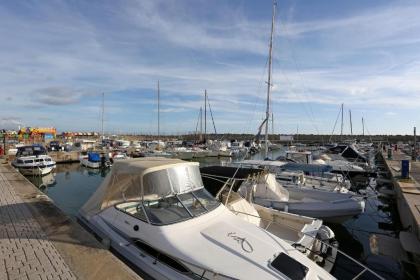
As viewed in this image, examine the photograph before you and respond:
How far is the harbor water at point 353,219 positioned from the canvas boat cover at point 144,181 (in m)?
5.76

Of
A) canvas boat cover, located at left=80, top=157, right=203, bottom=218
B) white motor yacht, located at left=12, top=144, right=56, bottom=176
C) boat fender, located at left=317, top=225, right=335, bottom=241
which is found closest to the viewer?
canvas boat cover, located at left=80, top=157, right=203, bottom=218

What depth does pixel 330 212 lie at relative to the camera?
1399 centimetres

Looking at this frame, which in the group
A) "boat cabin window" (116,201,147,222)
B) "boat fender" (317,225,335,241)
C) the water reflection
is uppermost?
"boat cabin window" (116,201,147,222)

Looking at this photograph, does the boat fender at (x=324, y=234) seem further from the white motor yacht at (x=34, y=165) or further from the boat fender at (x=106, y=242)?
the white motor yacht at (x=34, y=165)

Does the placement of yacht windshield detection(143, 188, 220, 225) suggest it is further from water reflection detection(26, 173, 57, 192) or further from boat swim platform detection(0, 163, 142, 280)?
water reflection detection(26, 173, 57, 192)

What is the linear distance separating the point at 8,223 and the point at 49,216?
42.1 inches

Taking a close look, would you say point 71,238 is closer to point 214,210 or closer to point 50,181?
point 214,210

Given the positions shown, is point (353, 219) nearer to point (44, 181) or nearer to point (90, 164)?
point (44, 181)

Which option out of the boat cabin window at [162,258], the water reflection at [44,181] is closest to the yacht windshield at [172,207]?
the boat cabin window at [162,258]

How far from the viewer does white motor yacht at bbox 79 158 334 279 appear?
5.95 metres

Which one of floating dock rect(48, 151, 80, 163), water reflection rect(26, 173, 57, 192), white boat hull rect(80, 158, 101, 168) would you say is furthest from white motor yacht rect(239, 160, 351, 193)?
floating dock rect(48, 151, 80, 163)

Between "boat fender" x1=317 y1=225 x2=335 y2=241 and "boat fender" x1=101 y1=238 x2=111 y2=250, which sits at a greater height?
"boat fender" x1=101 y1=238 x2=111 y2=250

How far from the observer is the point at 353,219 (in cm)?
1670

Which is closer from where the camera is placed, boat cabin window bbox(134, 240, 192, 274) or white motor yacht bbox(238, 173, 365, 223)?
boat cabin window bbox(134, 240, 192, 274)
